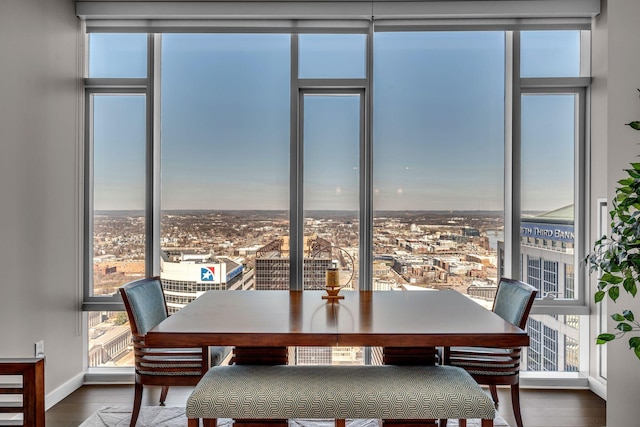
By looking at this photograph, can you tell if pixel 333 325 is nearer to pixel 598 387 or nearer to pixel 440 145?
pixel 440 145

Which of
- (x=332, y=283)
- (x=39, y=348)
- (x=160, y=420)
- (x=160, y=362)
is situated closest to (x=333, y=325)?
(x=332, y=283)

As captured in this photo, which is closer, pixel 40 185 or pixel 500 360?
pixel 500 360

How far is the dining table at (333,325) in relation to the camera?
1.83 metres

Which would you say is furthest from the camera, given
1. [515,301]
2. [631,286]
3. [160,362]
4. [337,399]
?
[515,301]

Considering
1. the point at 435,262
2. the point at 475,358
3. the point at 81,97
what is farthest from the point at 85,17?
the point at 475,358

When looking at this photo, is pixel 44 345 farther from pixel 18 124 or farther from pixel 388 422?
pixel 388 422

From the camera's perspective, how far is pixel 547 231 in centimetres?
334

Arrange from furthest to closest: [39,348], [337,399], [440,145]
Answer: [440,145] → [39,348] → [337,399]

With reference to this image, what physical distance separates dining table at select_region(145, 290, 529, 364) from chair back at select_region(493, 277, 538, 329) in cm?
28

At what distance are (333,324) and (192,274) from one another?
1.74 metres

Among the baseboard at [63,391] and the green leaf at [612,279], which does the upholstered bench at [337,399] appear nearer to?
the green leaf at [612,279]

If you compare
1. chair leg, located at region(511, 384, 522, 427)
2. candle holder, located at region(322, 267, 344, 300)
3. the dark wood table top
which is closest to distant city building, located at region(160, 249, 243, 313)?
the dark wood table top

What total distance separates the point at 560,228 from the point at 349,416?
2.47 metres

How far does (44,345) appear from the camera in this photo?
2.84 meters
